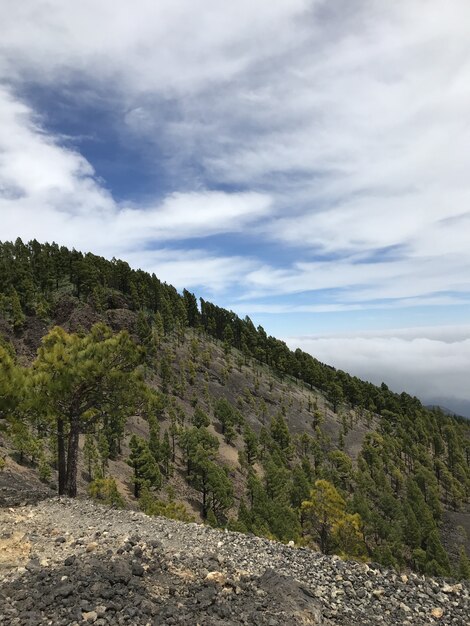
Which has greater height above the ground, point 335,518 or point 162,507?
point 162,507

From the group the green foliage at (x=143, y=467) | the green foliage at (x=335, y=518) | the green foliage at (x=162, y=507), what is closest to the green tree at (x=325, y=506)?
the green foliage at (x=335, y=518)

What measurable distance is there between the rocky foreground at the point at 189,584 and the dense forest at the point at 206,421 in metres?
8.00

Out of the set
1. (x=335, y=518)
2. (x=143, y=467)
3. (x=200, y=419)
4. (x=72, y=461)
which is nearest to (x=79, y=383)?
(x=72, y=461)

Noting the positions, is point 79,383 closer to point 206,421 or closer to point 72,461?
point 72,461

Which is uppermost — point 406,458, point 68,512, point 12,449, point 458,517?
point 68,512

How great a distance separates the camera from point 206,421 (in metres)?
103

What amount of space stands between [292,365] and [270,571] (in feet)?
559

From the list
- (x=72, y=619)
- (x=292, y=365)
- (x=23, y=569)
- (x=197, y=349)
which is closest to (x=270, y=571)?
(x=72, y=619)

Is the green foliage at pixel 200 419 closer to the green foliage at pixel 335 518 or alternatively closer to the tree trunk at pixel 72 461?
the green foliage at pixel 335 518

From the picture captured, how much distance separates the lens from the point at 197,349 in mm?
141625

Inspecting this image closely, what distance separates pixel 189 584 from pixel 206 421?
94.8m

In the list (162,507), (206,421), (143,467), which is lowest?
(143,467)

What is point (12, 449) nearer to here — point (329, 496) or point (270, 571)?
point (329, 496)

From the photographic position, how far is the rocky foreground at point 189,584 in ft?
29.2
